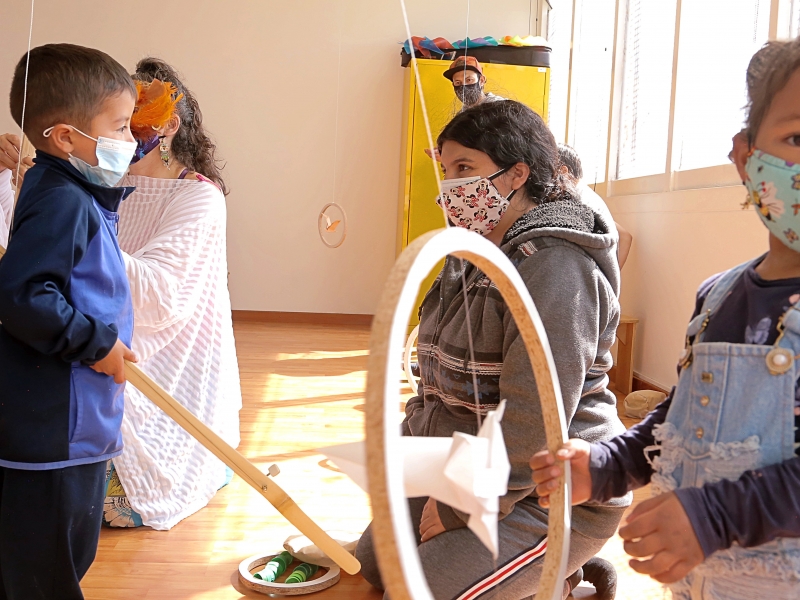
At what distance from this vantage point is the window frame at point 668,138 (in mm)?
2697

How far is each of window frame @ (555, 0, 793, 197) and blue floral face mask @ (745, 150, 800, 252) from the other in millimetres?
2042

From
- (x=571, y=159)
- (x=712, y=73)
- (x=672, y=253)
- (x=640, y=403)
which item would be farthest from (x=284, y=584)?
(x=712, y=73)

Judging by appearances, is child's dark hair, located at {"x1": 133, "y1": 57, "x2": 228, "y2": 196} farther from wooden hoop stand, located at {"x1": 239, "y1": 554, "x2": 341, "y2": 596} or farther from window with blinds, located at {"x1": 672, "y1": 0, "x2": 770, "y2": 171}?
window with blinds, located at {"x1": 672, "y1": 0, "x2": 770, "y2": 171}

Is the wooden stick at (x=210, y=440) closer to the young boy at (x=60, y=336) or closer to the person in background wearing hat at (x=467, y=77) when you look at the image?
the young boy at (x=60, y=336)

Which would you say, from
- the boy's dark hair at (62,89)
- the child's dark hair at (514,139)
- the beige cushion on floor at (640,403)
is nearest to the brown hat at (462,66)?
the beige cushion on floor at (640,403)

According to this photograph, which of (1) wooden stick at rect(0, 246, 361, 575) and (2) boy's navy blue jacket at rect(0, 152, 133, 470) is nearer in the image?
(2) boy's navy blue jacket at rect(0, 152, 133, 470)

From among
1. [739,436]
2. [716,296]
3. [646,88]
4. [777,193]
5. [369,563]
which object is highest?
[646,88]

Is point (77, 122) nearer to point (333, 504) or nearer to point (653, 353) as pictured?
point (333, 504)

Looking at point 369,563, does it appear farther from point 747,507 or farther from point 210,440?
point 747,507

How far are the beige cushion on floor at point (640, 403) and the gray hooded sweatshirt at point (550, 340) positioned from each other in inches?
77.6

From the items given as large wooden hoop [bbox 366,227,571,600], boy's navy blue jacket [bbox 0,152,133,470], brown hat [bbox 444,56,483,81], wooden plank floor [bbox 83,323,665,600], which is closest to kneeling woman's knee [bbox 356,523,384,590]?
wooden plank floor [bbox 83,323,665,600]

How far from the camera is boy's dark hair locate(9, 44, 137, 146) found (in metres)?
1.29

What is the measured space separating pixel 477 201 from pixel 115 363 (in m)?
0.71

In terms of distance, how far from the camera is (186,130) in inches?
89.0
